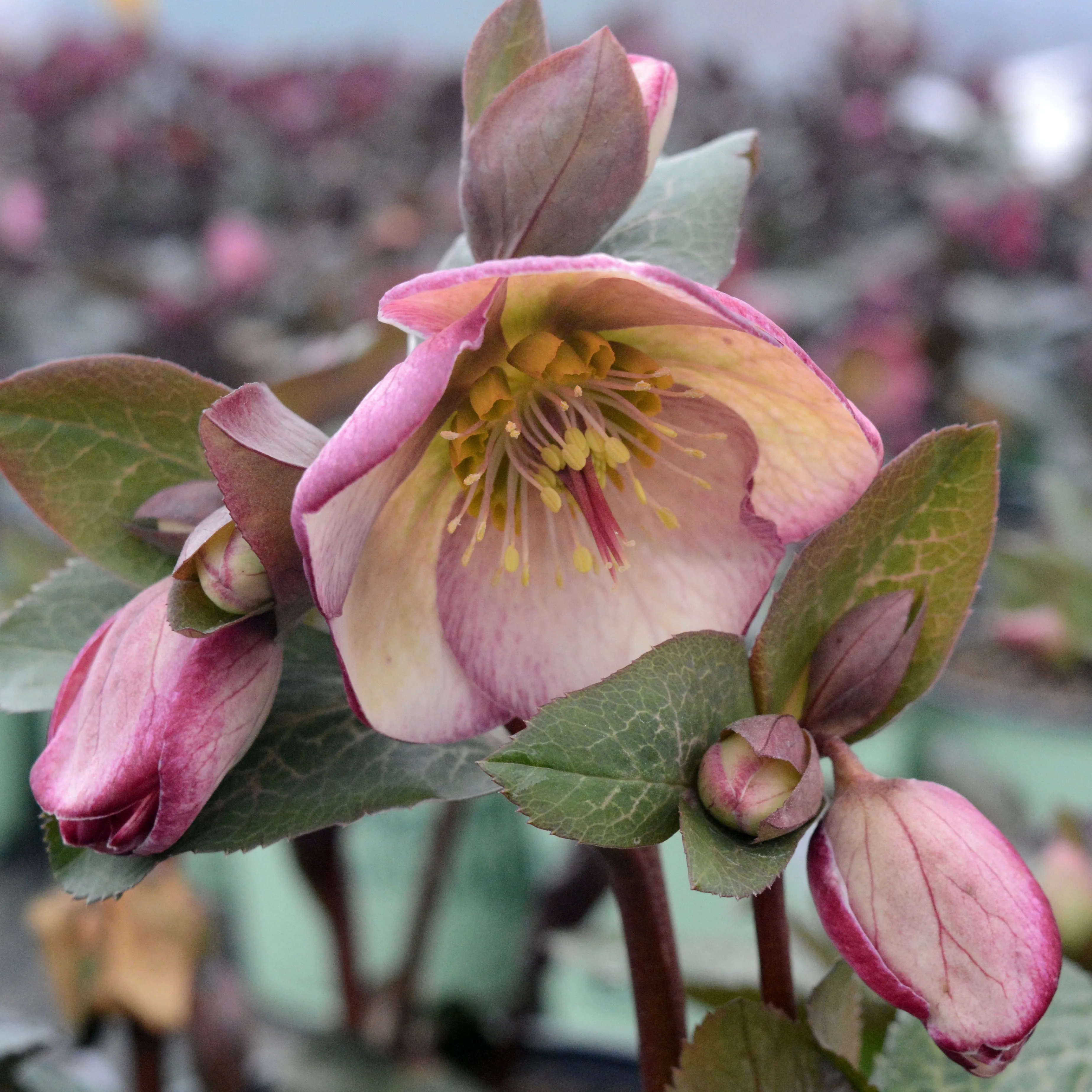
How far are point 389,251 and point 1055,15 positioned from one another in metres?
4.35

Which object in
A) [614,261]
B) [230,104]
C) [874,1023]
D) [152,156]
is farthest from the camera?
[230,104]

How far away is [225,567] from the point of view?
273 mm

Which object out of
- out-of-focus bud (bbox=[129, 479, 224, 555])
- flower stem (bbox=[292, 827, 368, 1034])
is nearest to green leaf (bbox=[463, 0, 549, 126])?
out-of-focus bud (bbox=[129, 479, 224, 555])

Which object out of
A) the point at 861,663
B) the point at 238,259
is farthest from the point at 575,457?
the point at 238,259

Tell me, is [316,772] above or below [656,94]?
below

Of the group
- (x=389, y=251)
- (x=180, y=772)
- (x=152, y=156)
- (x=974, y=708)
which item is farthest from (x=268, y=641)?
(x=152, y=156)

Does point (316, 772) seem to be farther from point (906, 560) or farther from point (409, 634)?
point (906, 560)

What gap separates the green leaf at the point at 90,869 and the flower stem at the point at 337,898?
269 mm

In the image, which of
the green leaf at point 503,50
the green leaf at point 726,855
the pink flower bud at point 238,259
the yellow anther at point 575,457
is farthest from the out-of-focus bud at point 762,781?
the pink flower bud at point 238,259

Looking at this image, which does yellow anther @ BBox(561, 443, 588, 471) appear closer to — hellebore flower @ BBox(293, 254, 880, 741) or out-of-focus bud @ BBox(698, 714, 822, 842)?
hellebore flower @ BBox(293, 254, 880, 741)

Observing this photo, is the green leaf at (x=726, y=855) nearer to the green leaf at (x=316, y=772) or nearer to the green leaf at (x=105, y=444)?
the green leaf at (x=316, y=772)

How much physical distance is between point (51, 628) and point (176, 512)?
0.08 meters

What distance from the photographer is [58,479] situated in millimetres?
341

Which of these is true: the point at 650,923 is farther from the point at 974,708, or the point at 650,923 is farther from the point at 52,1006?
the point at 52,1006
